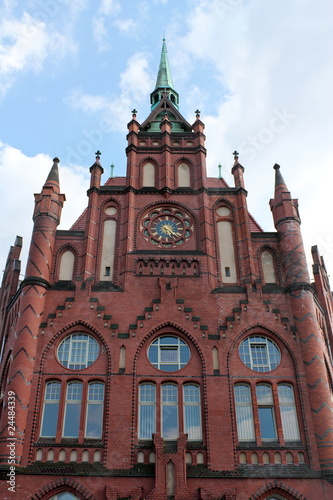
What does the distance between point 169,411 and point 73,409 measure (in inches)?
154

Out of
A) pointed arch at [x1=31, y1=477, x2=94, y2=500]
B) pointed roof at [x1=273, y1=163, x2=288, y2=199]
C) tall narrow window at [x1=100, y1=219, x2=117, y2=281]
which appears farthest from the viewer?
pointed roof at [x1=273, y1=163, x2=288, y2=199]

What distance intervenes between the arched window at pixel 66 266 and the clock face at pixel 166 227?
151 inches

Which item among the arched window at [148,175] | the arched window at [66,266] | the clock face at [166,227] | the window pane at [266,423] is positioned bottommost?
the window pane at [266,423]

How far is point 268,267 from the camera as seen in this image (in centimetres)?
2509

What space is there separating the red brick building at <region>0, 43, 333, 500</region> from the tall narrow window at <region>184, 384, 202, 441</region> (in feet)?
Answer: 0.19

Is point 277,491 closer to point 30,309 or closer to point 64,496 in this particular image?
point 64,496

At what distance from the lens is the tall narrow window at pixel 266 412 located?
2048cm

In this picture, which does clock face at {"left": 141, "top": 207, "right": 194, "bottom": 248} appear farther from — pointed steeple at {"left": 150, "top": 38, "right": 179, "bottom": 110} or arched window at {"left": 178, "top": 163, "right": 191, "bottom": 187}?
pointed steeple at {"left": 150, "top": 38, "right": 179, "bottom": 110}

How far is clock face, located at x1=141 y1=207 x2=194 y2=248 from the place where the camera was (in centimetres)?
2581

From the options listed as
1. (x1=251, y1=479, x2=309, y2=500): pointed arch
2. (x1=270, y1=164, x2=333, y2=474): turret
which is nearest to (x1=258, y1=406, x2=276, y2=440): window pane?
(x1=270, y1=164, x2=333, y2=474): turret

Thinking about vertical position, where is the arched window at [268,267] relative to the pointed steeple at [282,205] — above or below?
below

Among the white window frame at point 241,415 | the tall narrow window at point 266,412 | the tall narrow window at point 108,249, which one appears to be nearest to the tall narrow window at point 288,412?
the tall narrow window at point 266,412

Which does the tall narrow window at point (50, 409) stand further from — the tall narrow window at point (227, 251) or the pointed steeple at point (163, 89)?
the pointed steeple at point (163, 89)

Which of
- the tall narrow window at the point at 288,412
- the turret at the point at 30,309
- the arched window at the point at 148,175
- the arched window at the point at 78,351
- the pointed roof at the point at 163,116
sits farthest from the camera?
the pointed roof at the point at 163,116
